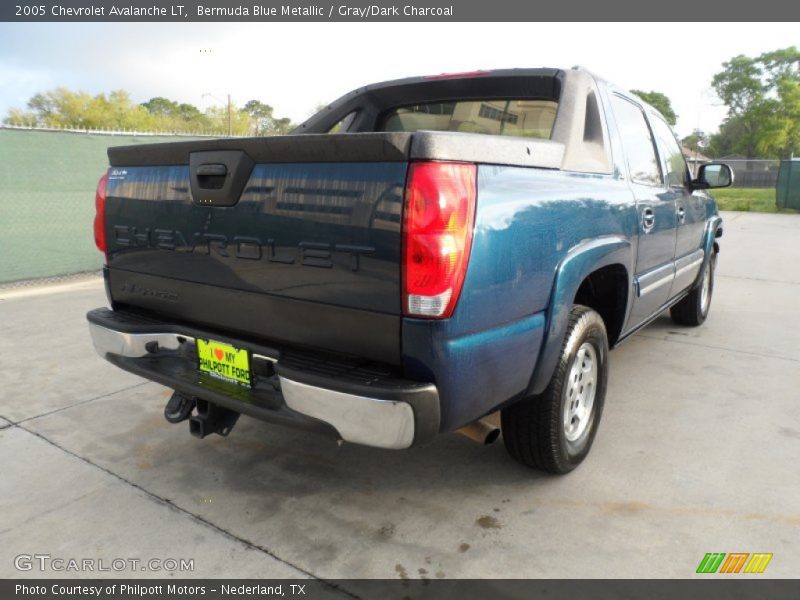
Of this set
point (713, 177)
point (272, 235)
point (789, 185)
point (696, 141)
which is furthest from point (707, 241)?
point (696, 141)

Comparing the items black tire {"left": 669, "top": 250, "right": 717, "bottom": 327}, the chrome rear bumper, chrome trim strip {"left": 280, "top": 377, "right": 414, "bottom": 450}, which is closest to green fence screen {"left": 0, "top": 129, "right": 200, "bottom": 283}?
the chrome rear bumper

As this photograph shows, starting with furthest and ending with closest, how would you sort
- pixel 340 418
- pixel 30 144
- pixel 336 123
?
pixel 30 144 → pixel 336 123 → pixel 340 418

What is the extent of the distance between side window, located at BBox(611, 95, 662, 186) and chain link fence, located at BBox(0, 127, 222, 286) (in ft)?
22.7

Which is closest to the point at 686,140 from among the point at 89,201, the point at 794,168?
the point at 794,168

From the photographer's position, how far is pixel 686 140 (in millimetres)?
90188

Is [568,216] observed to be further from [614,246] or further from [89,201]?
[89,201]

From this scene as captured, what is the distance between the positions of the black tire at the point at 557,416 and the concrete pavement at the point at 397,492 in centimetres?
14

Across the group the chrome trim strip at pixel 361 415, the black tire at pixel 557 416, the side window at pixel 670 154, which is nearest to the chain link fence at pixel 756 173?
the side window at pixel 670 154

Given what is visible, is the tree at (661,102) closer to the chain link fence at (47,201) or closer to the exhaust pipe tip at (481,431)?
the chain link fence at (47,201)

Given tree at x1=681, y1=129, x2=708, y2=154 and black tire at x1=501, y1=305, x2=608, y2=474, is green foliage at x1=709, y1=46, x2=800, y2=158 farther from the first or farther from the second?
black tire at x1=501, y1=305, x2=608, y2=474

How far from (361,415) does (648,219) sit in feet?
7.53

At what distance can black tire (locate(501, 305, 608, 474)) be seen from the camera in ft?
8.55

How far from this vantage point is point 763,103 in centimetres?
6719
